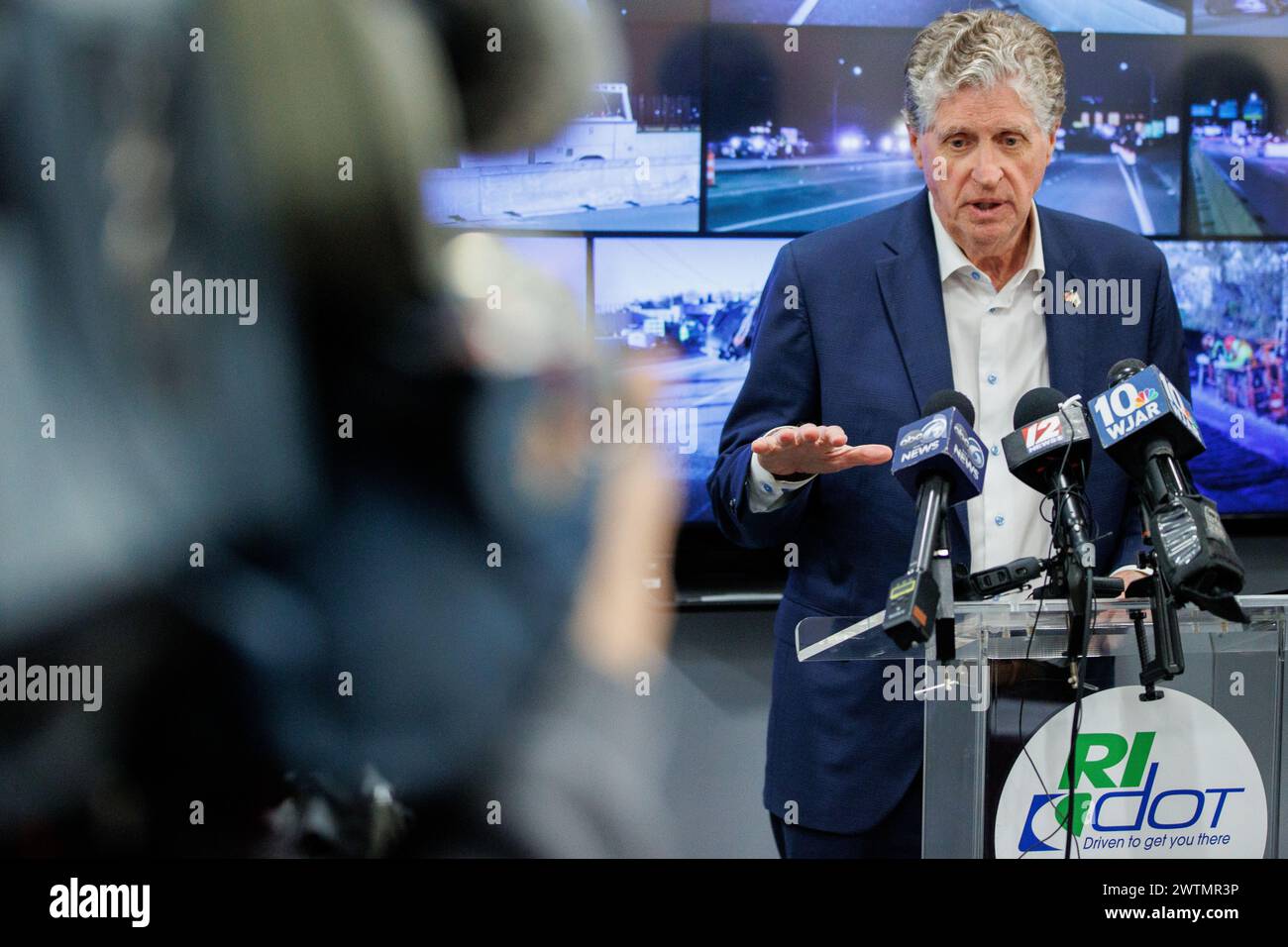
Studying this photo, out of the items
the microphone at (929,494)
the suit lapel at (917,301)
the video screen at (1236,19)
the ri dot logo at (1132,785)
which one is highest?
the video screen at (1236,19)

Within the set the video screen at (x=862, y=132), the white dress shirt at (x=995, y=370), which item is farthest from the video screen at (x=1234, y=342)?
the white dress shirt at (x=995, y=370)

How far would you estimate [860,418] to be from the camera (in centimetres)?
180

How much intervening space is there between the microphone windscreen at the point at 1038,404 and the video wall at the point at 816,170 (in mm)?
1588

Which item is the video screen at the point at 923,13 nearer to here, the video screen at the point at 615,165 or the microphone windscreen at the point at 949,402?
the video screen at the point at 615,165

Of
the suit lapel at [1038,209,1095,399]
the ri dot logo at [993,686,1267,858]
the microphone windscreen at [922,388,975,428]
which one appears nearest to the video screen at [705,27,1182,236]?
the suit lapel at [1038,209,1095,399]

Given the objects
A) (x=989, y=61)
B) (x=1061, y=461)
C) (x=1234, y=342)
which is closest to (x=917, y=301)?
(x=989, y=61)

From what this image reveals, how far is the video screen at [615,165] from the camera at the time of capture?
9.49ft

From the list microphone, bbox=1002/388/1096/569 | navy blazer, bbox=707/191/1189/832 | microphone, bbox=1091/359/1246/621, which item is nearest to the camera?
microphone, bbox=1091/359/1246/621

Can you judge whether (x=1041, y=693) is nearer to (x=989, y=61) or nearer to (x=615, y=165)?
(x=989, y=61)

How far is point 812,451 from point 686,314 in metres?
1.48

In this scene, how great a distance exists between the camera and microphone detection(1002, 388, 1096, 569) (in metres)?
1.25

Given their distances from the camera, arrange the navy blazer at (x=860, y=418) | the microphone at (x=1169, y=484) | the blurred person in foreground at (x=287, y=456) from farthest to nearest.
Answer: the blurred person in foreground at (x=287, y=456) → the navy blazer at (x=860, y=418) → the microphone at (x=1169, y=484)

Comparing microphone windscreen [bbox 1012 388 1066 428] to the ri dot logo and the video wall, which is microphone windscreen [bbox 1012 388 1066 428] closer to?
the ri dot logo

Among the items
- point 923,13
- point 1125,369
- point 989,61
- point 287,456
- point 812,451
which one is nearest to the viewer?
point 1125,369
